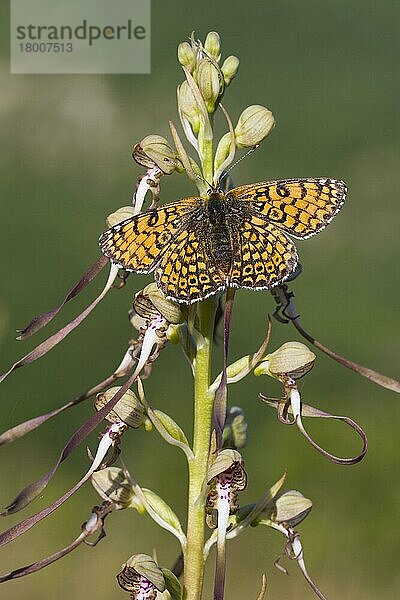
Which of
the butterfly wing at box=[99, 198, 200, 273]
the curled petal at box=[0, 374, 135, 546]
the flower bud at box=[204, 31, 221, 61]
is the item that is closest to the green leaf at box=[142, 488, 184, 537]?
the curled petal at box=[0, 374, 135, 546]

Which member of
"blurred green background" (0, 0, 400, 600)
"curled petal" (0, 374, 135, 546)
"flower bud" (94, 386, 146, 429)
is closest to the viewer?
"curled petal" (0, 374, 135, 546)

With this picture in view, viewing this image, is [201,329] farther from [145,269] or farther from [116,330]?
[116,330]

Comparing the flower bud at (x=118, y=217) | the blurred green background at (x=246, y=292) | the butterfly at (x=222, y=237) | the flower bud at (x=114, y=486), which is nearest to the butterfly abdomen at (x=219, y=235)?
the butterfly at (x=222, y=237)

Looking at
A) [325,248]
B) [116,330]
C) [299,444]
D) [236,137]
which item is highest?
[236,137]

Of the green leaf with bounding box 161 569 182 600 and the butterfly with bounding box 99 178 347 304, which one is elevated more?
the butterfly with bounding box 99 178 347 304

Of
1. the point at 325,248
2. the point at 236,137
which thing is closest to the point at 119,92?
the point at 325,248

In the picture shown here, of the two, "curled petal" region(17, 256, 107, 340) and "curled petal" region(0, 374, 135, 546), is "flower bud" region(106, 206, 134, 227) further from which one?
"curled petal" region(0, 374, 135, 546)
